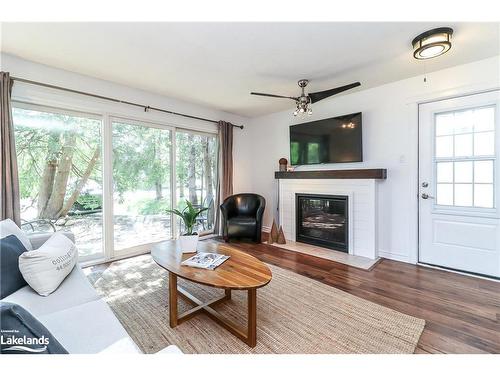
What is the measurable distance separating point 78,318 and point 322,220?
10.9 ft

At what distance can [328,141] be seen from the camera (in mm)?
3686

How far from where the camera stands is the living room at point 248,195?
158cm

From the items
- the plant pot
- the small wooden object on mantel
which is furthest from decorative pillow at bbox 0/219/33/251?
the small wooden object on mantel

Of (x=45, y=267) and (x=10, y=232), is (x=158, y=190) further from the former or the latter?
(x=45, y=267)

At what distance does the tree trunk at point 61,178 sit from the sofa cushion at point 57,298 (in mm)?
1628

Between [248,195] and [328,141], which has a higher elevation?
[328,141]

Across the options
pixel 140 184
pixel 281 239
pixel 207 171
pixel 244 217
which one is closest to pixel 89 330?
pixel 140 184

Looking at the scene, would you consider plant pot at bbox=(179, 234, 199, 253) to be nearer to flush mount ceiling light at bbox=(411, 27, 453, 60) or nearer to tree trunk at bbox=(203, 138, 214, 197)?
tree trunk at bbox=(203, 138, 214, 197)

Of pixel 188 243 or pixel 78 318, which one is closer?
pixel 78 318

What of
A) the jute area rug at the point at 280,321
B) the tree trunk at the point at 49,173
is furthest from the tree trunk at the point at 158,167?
the jute area rug at the point at 280,321

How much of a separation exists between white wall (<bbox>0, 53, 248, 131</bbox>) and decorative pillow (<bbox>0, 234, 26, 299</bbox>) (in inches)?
75.9

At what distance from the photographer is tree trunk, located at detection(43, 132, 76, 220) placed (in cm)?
278

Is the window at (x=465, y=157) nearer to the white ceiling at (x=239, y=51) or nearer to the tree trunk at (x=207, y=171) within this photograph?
the white ceiling at (x=239, y=51)

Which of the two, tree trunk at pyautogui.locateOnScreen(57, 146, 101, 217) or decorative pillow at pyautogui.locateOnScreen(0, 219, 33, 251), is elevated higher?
tree trunk at pyautogui.locateOnScreen(57, 146, 101, 217)
